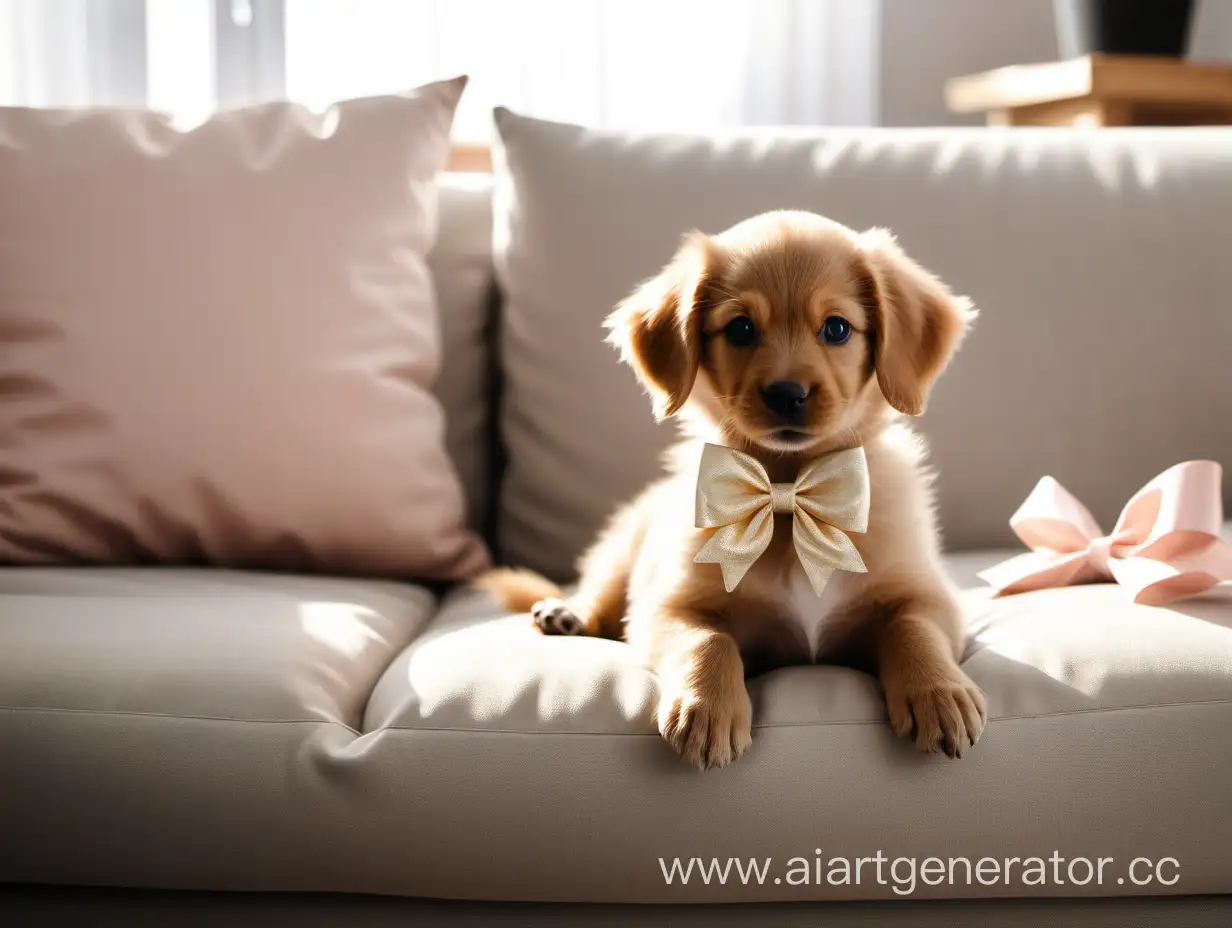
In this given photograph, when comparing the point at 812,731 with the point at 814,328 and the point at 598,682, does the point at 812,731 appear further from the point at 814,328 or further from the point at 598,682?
the point at 814,328

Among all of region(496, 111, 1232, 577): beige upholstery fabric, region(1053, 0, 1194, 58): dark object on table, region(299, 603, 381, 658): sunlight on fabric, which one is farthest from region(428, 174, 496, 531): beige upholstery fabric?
region(1053, 0, 1194, 58): dark object on table

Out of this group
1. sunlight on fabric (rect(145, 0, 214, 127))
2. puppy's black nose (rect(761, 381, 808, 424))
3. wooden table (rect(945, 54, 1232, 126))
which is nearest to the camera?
puppy's black nose (rect(761, 381, 808, 424))

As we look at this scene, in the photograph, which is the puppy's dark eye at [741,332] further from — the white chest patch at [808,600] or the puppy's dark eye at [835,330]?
the white chest patch at [808,600]

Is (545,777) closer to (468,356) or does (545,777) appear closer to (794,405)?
(794,405)

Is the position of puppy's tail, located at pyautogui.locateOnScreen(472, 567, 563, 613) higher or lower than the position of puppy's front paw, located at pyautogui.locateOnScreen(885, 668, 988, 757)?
lower

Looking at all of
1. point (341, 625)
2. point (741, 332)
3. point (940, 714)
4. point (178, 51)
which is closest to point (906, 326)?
point (741, 332)

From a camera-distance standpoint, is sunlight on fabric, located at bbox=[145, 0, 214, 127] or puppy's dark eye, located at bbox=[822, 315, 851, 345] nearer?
puppy's dark eye, located at bbox=[822, 315, 851, 345]

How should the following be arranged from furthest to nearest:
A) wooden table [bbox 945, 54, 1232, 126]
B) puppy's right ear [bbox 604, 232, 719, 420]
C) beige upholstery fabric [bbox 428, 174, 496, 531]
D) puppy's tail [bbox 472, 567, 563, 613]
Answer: wooden table [bbox 945, 54, 1232, 126] → beige upholstery fabric [bbox 428, 174, 496, 531] → puppy's tail [bbox 472, 567, 563, 613] → puppy's right ear [bbox 604, 232, 719, 420]

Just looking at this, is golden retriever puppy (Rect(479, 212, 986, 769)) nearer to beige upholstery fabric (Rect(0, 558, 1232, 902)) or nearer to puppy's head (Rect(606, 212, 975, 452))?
puppy's head (Rect(606, 212, 975, 452))

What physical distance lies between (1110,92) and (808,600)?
182 centimetres

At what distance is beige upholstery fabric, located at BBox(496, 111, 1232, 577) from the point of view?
1.95m

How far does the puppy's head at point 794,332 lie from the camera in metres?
1.35

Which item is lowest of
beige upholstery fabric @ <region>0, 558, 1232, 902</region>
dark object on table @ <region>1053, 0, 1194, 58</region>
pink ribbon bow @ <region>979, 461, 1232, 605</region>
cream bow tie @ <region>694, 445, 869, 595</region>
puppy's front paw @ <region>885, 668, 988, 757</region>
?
beige upholstery fabric @ <region>0, 558, 1232, 902</region>

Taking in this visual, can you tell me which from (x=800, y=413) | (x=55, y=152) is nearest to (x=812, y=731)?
(x=800, y=413)
